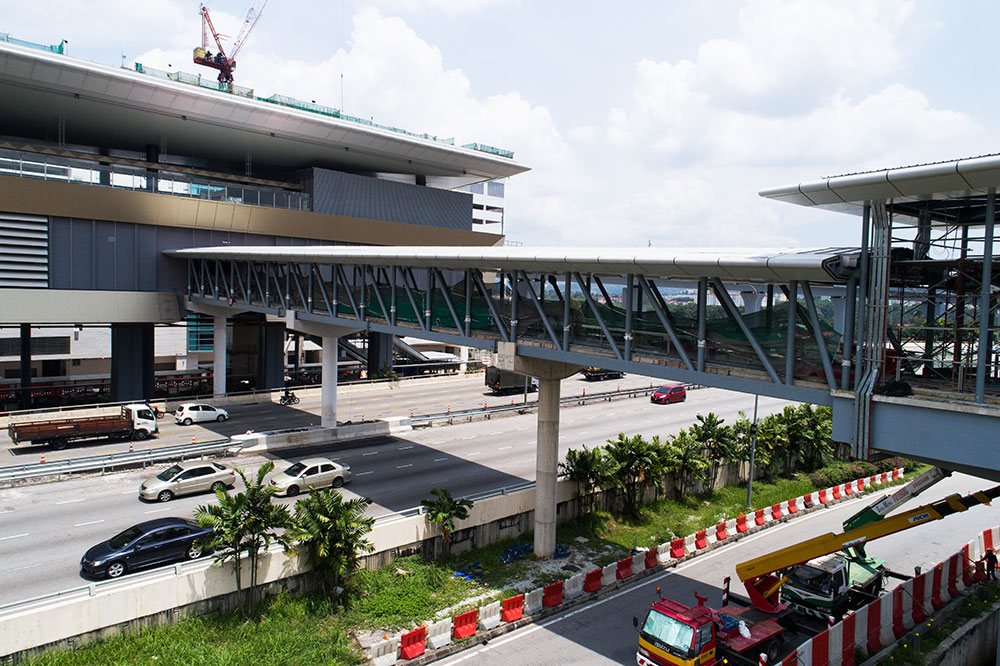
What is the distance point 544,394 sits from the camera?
23547 mm

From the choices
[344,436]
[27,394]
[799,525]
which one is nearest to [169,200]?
[27,394]

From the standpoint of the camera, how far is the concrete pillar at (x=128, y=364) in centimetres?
4384

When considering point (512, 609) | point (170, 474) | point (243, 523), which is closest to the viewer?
point (243, 523)

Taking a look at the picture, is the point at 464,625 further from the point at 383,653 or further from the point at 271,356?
the point at 271,356

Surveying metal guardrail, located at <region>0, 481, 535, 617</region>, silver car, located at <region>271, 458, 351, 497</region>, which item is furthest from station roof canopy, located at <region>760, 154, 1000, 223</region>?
silver car, located at <region>271, 458, 351, 497</region>

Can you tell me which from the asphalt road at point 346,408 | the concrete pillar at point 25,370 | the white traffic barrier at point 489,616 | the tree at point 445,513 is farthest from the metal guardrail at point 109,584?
the concrete pillar at point 25,370

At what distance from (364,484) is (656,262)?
679 inches

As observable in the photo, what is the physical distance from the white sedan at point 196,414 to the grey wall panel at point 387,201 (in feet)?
61.2

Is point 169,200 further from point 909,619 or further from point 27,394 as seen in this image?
point 909,619

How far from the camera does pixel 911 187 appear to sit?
12.2m

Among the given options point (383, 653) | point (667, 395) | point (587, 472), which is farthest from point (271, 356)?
point (383, 653)

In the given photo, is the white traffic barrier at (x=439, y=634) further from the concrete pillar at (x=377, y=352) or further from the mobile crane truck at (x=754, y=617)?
the concrete pillar at (x=377, y=352)

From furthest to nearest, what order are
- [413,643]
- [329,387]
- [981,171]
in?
1. [329,387]
2. [413,643]
3. [981,171]

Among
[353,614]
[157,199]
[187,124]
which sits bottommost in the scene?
[353,614]
